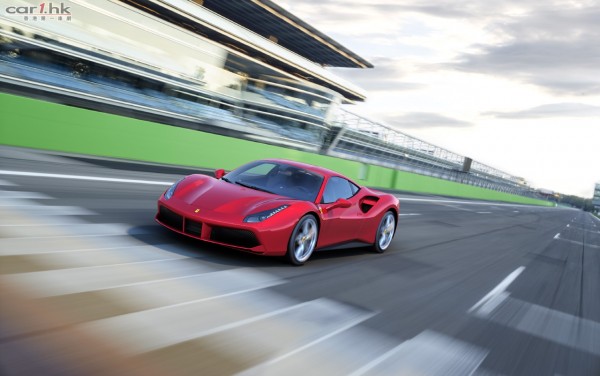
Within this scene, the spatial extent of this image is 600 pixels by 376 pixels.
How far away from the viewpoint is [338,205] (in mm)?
6852

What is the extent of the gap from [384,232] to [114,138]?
32.0 feet

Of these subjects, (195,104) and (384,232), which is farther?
(195,104)

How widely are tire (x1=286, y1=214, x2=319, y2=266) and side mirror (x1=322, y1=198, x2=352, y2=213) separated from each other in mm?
257

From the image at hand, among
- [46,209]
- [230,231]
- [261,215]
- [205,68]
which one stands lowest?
[46,209]

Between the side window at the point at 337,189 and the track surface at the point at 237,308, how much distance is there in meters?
0.77

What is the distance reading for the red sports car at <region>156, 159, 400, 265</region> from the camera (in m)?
5.68

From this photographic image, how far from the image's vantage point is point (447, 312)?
220 inches

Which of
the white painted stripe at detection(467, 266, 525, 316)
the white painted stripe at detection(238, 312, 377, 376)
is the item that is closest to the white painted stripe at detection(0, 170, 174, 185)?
the white painted stripe at detection(238, 312, 377, 376)

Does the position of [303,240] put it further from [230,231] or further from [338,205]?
[230,231]

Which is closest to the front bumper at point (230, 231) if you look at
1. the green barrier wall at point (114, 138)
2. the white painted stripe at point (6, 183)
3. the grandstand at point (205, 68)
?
the white painted stripe at point (6, 183)

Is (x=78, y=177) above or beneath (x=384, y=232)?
beneath

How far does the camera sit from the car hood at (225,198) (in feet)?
18.9

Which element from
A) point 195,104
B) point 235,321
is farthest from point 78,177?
point 195,104

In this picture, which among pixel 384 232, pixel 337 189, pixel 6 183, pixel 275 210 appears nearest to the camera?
pixel 275 210
